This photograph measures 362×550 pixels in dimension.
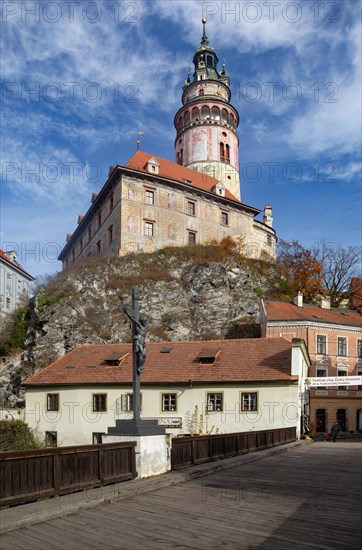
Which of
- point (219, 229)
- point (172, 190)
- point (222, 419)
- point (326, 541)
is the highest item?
point (172, 190)

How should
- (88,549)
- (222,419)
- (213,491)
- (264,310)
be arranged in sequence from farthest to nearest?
(264,310) → (222,419) → (213,491) → (88,549)

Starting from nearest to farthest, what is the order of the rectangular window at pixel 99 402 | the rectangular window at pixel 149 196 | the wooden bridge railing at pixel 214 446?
the wooden bridge railing at pixel 214 446
the rectangular window at pixel 99 402
the rectangular window at pixel 149 196

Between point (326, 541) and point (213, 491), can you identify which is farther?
point (213, 491)

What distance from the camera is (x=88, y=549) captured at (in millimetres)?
5988

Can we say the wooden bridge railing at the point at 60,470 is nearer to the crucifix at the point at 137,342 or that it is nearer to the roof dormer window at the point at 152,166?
the crucifix at the point at 137,342

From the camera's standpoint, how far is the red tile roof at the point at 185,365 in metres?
27.2

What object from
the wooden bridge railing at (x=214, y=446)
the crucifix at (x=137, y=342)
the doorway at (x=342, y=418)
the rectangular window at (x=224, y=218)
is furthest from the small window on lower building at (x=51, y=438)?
the rectangular window at (x=224, y=218)

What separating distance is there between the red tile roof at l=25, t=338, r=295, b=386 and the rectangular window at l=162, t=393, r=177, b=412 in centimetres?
87

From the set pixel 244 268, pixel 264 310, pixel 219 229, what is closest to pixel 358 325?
pixel 264 310

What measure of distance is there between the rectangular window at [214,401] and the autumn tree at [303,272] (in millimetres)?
28544

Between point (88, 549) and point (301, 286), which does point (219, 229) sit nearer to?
point (301, 286)

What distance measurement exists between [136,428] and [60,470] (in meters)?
2.49

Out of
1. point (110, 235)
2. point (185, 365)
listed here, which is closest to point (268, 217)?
point (110, 235)

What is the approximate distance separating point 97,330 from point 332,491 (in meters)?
35.0
